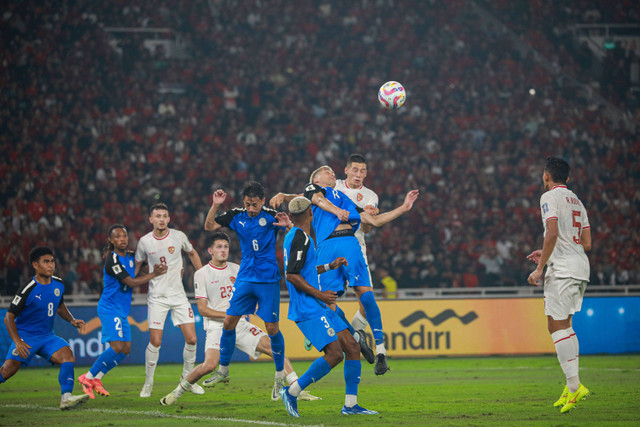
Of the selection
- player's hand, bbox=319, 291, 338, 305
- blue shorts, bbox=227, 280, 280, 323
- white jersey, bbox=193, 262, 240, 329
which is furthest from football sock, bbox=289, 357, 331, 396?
white jersey, bbox=193, 262, 240, 329

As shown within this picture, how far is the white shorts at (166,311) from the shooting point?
12.8 meters

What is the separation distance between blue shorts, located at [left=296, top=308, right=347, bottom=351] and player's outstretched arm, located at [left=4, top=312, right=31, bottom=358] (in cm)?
362

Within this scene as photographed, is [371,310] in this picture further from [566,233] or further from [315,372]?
[566,233]

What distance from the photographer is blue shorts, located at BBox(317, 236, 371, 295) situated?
11.1 m

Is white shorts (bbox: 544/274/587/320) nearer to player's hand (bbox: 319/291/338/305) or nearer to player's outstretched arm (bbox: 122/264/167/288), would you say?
player's hand (bbox: 319/291/338/305)

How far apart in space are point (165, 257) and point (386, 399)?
160 inches

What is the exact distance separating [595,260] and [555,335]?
1560cm

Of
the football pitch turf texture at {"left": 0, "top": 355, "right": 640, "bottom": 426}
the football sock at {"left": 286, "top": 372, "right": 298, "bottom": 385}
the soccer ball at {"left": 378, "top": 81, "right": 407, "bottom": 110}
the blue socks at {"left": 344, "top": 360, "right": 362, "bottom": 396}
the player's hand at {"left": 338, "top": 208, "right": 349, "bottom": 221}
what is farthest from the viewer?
the soccer ball at {"left": 378, "top": 81, "right": 407, "bottom": 110}

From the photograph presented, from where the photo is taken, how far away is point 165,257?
12.8 metres

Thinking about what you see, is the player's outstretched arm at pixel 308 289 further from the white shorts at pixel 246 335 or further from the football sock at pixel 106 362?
the football sock at pixel 106 362

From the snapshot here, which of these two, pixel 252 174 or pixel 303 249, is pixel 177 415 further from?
pixel 252 174

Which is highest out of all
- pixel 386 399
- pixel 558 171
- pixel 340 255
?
pixel 558 171

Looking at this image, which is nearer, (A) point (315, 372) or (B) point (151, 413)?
(A) point (315, 372)

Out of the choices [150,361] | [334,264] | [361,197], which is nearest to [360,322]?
[361,197]
